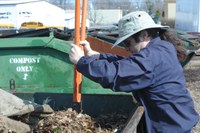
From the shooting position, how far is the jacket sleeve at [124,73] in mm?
2467

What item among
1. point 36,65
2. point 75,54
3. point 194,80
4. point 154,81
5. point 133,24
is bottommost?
point 194,80

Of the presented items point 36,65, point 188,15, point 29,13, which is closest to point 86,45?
point 36,65

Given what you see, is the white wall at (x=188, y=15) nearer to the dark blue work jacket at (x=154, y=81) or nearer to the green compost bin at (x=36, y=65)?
the green compost bin at (x=36, y=65)

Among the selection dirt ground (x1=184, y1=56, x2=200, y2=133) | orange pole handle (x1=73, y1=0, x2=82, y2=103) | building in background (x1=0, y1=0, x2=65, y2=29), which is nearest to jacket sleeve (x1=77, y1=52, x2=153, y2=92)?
orange pole handle (x1=73, y1=0, x2=82, y2=103)

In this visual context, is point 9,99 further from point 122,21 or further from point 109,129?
point 122,21

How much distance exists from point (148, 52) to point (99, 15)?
59389 millimetres

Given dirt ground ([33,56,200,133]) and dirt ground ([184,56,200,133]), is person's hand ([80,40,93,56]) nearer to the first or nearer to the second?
dirt ground ([33,56,200,133])

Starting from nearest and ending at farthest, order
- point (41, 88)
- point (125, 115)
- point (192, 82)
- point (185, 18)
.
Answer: point (125, 115)
point (41, 88)
point (192, 82)
point (185, 18)

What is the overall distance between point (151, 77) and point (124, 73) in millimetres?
170

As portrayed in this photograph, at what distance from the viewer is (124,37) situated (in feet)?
8.63

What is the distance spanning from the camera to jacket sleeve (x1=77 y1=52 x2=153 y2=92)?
247 cm

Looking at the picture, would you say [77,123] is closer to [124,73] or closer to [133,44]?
[133,44]

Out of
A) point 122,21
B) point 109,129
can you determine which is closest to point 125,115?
point 109,129

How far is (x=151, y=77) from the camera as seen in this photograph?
2.53m
